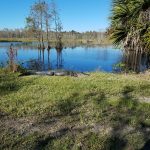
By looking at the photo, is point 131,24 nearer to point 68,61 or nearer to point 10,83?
point 10,83

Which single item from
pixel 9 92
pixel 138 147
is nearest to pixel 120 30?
pixel 9 92

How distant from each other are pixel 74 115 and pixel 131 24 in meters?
10.3

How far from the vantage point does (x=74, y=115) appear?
21.3 ft

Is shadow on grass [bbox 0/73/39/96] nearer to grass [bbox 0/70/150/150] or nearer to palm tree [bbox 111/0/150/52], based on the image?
grass [bbox 0/70/150/150]

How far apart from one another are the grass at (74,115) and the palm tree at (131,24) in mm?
6019

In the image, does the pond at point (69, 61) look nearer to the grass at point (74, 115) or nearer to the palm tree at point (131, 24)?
the palm tree at point (131, 24)

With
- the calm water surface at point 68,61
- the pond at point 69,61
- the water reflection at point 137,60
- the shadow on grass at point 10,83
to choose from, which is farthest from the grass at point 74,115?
the water reflection at point 137,60

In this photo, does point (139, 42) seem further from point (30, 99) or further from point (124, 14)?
point (30, 99)

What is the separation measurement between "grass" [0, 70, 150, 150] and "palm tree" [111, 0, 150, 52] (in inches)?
237

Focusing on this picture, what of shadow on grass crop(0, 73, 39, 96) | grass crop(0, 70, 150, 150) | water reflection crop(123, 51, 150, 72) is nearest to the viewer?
grass crop(0, 70, 150, 150)

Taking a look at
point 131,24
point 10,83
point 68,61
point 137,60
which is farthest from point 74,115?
point 68,61

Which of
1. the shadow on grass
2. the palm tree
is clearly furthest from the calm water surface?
the palm tree

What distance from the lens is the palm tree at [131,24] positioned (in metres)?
15.0

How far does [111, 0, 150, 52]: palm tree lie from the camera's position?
49.3ft
